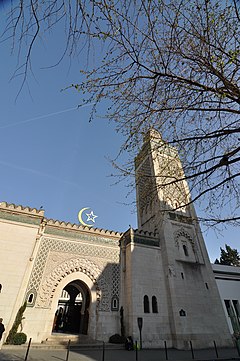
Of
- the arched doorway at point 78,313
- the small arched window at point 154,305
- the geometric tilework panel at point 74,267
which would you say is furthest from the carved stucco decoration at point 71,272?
the small arched window at point 154,305

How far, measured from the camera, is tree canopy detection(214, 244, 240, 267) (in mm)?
30000

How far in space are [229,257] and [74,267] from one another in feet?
92.3

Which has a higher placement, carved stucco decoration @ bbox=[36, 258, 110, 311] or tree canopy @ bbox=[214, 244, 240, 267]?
tree canopy @ bbox=[214, 244, 240, 267]

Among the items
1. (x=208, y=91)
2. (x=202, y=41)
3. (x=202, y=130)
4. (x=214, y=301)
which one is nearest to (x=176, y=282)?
(x=214, y=301)

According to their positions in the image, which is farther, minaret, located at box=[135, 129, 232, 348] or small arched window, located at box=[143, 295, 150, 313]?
small arched window, located at box=[143, 295, 150, 313]

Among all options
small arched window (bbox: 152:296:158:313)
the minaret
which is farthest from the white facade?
small arched window (bbox: 152:296:158:313)

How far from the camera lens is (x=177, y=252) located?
1314 centimetres

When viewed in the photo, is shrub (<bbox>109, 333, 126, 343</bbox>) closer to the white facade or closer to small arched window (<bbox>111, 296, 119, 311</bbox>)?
small arched window (<bbox>111, 296, 119, 311</bbox>)

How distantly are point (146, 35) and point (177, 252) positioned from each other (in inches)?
495

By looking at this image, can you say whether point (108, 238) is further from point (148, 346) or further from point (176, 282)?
→ point (148, 346)

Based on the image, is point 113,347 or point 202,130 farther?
point 113,347

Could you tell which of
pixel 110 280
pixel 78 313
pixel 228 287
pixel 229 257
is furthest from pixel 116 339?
pixel 229 257

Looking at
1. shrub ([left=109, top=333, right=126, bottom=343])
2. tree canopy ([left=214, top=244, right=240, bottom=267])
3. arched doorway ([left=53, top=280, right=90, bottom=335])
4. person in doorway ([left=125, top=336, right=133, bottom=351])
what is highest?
tree canopy ([left=214, top=244, right=240, bottom=267])

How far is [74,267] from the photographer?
1106 centimetres
